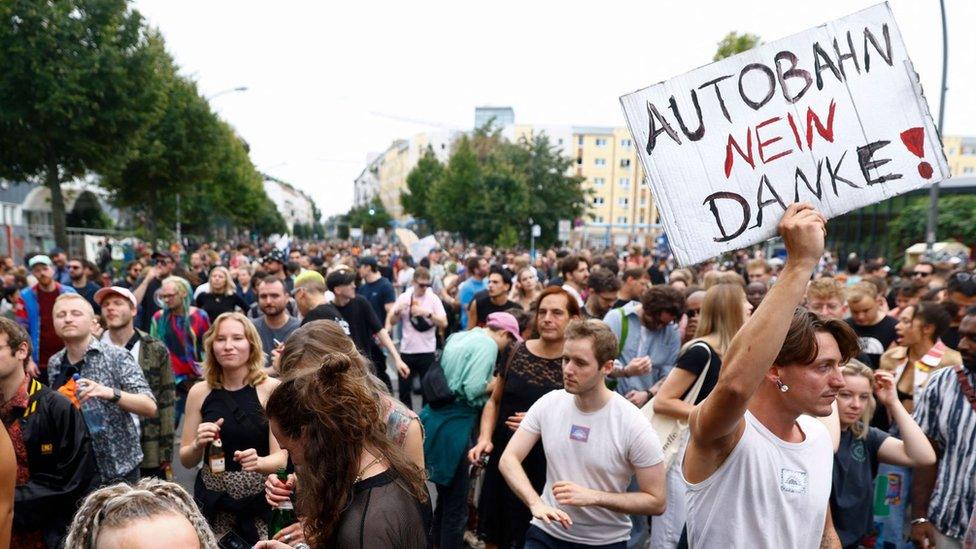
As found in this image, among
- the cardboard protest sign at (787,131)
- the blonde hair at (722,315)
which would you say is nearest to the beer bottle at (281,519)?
the cardboard protest sign at (787,131)

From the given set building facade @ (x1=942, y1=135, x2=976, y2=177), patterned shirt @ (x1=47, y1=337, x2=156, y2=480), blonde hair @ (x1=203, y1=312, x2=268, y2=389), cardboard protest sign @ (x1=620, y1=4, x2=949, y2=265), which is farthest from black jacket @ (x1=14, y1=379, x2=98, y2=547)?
building facade @ (x1=942, y1=135, x2=976, y2=177)

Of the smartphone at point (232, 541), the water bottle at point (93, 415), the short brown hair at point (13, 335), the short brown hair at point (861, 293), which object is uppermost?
the short brown hair at point (13, 335)

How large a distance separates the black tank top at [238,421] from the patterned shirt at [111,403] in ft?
2.64

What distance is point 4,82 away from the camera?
16078 mm

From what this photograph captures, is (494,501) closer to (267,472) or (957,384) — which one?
(267,472)

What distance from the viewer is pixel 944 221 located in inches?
934

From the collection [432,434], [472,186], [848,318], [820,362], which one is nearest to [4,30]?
[432,434]

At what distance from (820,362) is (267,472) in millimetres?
2510

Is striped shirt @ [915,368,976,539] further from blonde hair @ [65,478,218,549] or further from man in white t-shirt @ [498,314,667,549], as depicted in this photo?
blonde hair @ [65,478,218,549]

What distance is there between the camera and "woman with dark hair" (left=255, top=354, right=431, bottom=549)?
200 cm

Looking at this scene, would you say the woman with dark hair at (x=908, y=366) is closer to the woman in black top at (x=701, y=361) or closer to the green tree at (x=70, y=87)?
the woman in black top at (x=701, y=361)

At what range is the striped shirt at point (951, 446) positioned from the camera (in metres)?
3.58

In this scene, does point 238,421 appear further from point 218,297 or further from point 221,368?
point 218,297

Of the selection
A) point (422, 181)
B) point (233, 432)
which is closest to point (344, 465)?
point (233, 432)
